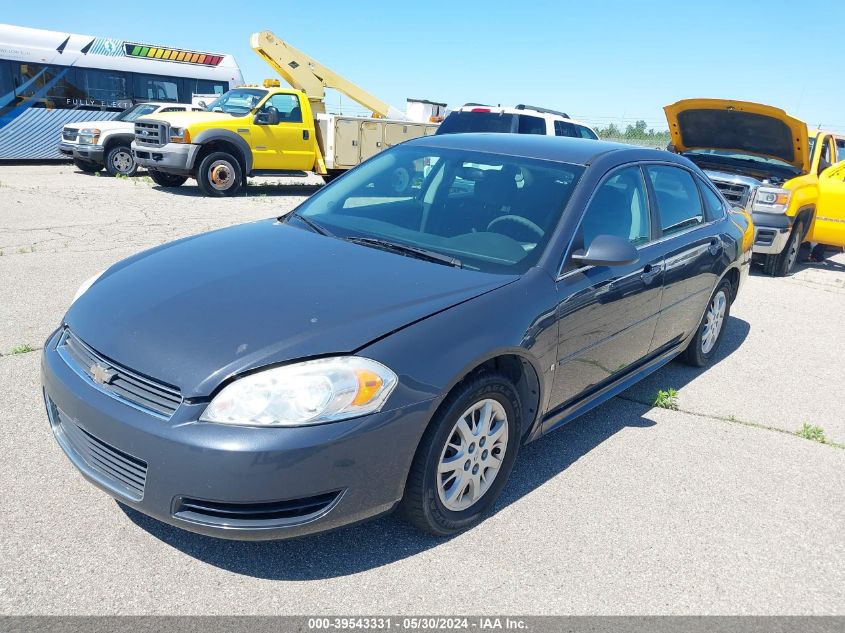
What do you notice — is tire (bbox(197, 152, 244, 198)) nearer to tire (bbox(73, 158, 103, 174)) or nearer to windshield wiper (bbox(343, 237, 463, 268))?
tire (bbox(73, 158, 103, 174))

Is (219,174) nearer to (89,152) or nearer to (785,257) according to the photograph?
(89,152)

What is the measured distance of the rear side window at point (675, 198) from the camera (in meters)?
4.19

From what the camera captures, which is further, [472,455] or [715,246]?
[715,246]

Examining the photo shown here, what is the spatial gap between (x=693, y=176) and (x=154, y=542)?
4136 millimetres

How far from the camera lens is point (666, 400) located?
14.8 ft

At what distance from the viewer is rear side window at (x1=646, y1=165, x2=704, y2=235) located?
4.19 m

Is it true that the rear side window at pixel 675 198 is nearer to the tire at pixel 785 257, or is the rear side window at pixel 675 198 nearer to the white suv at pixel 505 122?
the tire at pixel 785 257

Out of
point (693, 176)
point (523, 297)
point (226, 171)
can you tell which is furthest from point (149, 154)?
point (523, 297)

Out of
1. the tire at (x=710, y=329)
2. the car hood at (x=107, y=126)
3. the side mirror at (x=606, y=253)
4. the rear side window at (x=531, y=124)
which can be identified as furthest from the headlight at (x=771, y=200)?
the car hood at (x=107, y=126)

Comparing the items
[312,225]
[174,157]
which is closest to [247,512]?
[312,225]

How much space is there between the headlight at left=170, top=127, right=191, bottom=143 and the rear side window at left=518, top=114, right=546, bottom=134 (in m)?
6.31

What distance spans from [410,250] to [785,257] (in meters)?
7.69

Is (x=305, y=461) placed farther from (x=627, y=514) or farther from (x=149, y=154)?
(x=149, y=154)

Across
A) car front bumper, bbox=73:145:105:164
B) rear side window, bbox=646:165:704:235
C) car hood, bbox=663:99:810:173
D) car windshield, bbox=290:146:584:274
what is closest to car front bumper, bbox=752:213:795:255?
car hood, bbox=663:99:810:173
